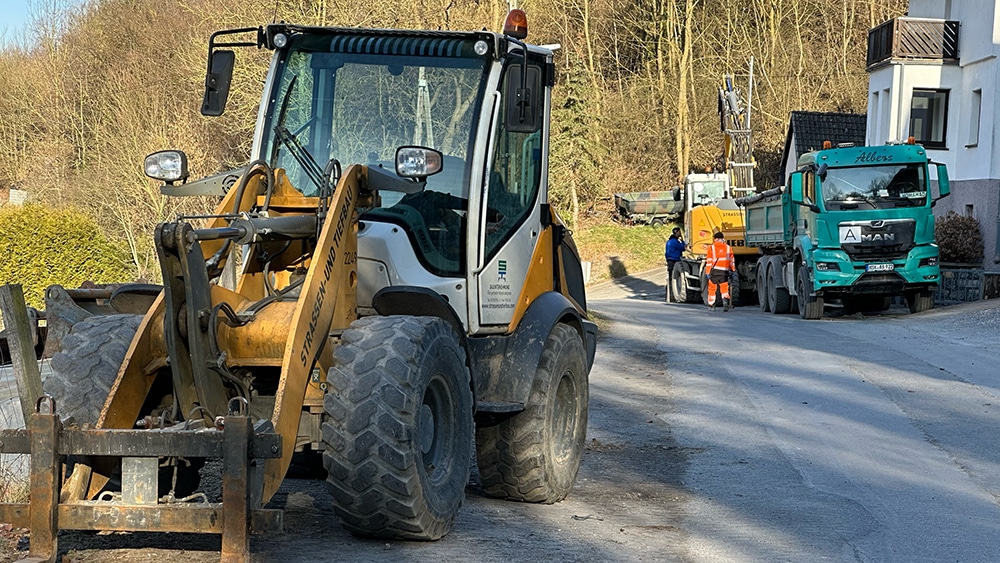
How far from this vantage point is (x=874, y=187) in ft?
82.3

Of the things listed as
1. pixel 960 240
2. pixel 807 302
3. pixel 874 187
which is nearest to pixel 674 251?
pixel 960 240

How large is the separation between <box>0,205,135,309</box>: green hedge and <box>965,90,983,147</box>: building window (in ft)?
79.0

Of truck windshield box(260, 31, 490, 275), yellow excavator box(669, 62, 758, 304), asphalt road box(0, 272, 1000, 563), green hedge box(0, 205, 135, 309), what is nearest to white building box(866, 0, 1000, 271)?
yellow excavator box(669, 62, 758, 304)

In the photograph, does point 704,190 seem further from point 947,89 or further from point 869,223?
point 869,223

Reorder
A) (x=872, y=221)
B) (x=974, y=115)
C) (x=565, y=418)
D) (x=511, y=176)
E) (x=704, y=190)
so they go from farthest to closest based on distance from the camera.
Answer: (x=704, y=190), (x=974, y=115), (x=872, y=221), (x=565, y=418), (x=511, y=176)

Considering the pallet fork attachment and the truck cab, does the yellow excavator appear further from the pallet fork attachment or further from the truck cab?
the pallet fork attachment

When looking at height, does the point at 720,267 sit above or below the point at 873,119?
below

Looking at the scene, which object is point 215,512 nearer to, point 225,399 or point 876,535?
point 225,399

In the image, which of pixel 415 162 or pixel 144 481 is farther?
pixel 415 162

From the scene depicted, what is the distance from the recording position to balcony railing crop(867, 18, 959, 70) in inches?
1443

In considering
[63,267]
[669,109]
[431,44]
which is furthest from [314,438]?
[669,109]

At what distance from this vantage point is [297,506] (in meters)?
7.19

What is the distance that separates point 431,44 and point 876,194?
1914 centimetres

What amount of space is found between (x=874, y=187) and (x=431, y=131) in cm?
1930
